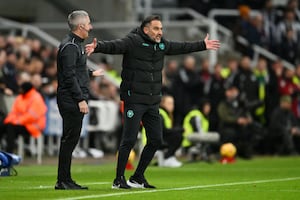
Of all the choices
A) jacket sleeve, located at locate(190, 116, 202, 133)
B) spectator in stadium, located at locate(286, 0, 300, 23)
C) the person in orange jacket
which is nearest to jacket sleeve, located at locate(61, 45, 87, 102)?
the person in orange jacket

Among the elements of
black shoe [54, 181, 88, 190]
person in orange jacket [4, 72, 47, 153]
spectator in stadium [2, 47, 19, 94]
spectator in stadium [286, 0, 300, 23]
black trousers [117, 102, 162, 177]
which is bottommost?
person in orange jacket [4, 72, 47, 153]

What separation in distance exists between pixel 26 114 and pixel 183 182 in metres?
Answer: 7.39

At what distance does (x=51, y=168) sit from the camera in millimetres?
23109

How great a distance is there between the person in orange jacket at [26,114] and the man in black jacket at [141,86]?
8.53 m

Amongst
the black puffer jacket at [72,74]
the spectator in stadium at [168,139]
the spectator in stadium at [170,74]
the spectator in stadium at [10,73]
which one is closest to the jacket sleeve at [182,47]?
the black puffer jacket at [72,74]

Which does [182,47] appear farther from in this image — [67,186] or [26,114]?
[26,114]

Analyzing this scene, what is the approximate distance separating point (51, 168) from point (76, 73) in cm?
751

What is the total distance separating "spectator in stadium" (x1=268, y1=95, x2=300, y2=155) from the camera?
98.1 feet

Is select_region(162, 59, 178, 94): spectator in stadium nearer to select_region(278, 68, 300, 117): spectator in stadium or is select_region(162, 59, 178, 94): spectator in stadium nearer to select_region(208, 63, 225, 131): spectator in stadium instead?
select_region(208, 63, 225, 131): spectator in stadium

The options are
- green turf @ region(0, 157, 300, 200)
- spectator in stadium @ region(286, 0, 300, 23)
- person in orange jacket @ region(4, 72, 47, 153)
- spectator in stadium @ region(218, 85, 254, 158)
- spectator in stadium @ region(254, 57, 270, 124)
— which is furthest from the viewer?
spectator in stadium @ region(286, 0, 300, 23)

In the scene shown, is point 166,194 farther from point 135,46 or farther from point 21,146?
point 21,146

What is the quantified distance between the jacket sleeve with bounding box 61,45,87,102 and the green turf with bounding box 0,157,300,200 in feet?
4.22

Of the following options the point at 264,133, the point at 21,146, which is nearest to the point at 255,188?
the point at 21,146

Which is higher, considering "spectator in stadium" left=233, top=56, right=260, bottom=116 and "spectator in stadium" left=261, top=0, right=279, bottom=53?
"spectator in stadium" left=261, top=0, right=279, bottom=53
